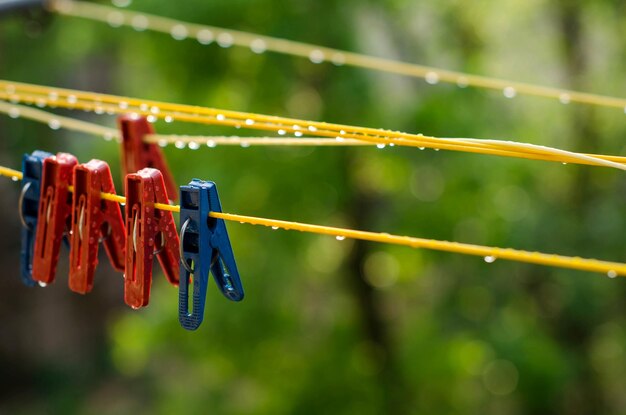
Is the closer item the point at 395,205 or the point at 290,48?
the point at 290,48

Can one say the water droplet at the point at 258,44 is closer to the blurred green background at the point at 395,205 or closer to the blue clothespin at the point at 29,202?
the blurred green background at the point at 395,205

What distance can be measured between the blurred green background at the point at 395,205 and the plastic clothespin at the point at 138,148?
1.61m

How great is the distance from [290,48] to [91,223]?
2.32 m

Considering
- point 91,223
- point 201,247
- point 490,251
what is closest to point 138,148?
point 91,223

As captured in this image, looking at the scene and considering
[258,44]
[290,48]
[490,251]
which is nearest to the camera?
[490,251]

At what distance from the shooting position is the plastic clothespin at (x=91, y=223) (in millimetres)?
2195

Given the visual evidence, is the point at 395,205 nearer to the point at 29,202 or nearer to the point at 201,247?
the point at 29,202

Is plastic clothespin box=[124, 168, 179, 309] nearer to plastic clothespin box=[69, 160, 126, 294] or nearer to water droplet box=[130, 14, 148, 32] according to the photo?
plastic clothespin box=[69, 160, 126, 294]

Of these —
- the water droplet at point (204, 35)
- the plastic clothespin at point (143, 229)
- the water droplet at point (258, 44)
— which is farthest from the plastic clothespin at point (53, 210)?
the water droplet at point (204, 35)

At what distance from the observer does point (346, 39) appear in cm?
544

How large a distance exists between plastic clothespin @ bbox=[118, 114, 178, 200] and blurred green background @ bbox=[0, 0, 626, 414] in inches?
63.5

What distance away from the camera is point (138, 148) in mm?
2760

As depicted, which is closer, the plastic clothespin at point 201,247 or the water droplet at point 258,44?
the plastic clothespin at point 201,247

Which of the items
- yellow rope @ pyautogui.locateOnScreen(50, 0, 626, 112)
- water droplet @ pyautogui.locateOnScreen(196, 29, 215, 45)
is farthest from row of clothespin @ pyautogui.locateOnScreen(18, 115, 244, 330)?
water droplet @ pyautogui.locateOnScreen(196, 29, 215, 45)
